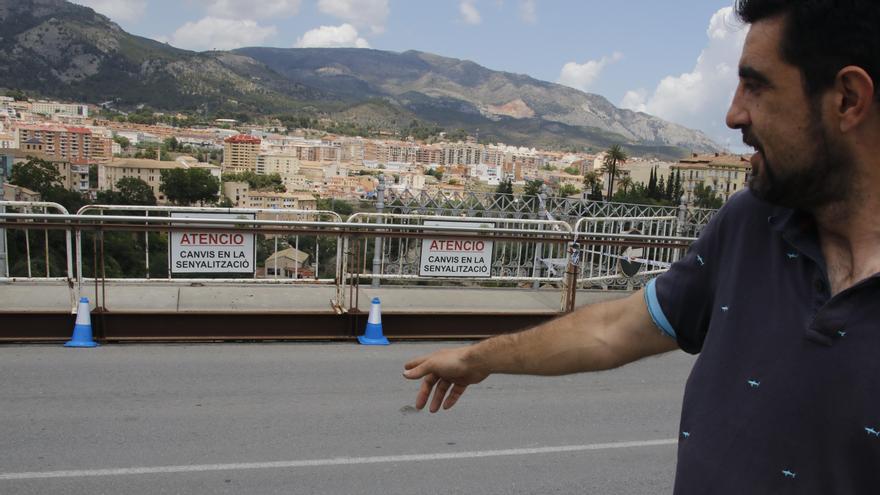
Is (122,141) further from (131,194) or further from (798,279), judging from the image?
(798,279)

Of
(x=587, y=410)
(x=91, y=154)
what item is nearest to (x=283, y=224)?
(x=587, y=410)

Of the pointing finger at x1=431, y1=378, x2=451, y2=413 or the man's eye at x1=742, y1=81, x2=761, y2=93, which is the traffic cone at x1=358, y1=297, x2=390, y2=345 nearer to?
A: the pointing finger at x1=431, y1=378, x2=451, y2=413

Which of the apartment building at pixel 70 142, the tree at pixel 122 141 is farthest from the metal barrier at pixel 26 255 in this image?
the tree at pixel 122 141

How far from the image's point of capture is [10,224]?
28.0 ft

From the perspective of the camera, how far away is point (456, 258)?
990cm

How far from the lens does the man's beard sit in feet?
4.24

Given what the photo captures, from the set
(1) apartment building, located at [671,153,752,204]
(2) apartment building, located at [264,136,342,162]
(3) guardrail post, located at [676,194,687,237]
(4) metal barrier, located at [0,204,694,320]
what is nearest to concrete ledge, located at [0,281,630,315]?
(4) metal barrier, located at [0,204,694,320]

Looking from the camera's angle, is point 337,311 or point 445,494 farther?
Result: point 337,311

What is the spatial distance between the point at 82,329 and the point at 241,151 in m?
136

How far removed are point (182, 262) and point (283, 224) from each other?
1.30 meters

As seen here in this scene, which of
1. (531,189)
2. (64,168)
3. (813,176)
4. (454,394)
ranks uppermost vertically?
(813,176)

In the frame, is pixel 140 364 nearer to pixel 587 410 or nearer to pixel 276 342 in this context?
pixel 276 342

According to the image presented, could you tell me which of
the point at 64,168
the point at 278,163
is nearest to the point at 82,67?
the point at 278,163

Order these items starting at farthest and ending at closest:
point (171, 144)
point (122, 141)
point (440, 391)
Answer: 1. point (171, 144)
2. point (122, 141)
3. point (440, 391)
